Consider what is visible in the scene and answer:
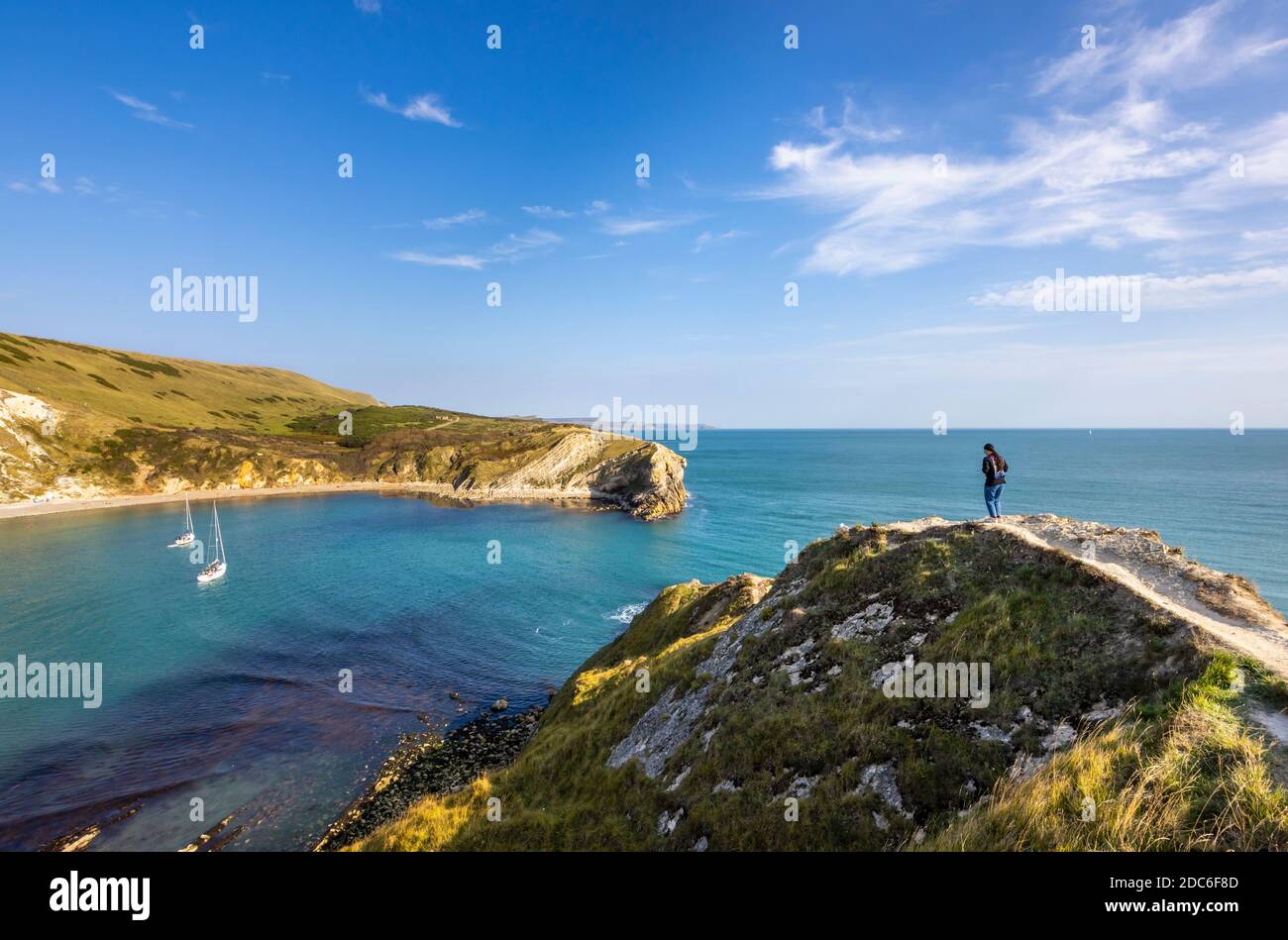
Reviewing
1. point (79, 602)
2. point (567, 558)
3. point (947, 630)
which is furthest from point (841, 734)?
point (79, 602)

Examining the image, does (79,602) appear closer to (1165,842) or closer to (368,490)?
(1165,842)

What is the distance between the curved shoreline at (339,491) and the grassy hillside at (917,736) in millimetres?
105537

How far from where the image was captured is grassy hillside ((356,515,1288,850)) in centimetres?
830

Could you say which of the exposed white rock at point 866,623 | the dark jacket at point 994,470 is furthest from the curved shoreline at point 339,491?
the exposed white rock at point 866,623

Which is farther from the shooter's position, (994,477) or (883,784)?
(994,477)

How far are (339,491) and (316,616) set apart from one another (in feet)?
362

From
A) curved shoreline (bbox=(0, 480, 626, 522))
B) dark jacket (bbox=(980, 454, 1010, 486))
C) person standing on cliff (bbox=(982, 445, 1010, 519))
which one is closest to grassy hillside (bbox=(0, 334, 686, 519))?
curved shoreline (bbox=(0, 480, 626, 522))

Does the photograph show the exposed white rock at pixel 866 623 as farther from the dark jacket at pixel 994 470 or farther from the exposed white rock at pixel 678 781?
the dark jacket at pixel 994 470

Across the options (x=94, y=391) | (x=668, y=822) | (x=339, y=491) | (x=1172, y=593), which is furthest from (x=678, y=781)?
(x=94, y=391)

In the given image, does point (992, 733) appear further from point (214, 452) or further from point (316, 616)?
point (214, 452)

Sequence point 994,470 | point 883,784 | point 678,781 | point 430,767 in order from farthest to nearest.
A: point 430,767 < point 994,470 < point 678,781 < point 883,784

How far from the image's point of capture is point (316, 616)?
185 ft

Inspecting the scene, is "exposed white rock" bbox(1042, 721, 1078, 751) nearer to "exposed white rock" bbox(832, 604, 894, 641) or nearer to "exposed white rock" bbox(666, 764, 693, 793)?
"exposed white rock" bbox(832, 604, 894, 641)
